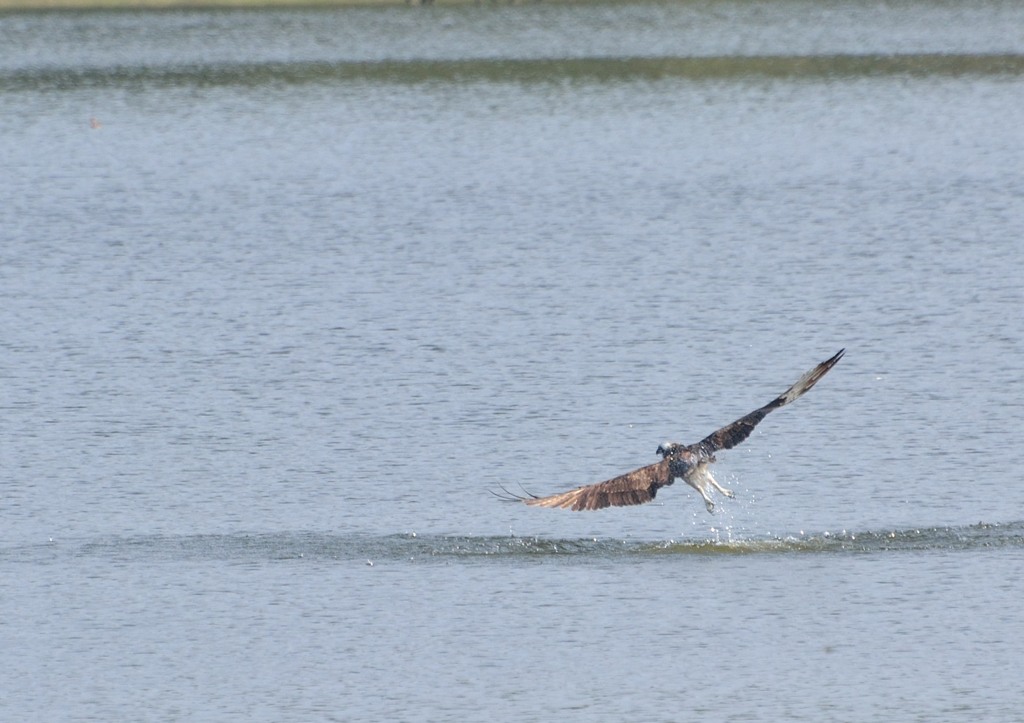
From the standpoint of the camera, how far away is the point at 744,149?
3984 cm

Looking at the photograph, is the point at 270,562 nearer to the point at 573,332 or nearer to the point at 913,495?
the point at 913,495

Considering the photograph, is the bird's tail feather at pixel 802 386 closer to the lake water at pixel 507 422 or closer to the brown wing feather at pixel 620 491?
the brown wing feather at pixel 620 491

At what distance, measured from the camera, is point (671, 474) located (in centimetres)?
1389

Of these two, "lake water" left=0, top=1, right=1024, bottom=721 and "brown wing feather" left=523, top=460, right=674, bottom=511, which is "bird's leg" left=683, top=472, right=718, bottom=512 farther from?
"lake water" left=0, top=1, right=1024, bottom=721

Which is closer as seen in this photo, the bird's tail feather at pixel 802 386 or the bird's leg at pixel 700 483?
the bird's tail feather at pixel 802 386

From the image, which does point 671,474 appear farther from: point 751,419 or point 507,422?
point 507,422

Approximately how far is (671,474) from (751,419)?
0.73 m

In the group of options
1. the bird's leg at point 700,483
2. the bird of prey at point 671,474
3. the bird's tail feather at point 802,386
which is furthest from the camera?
the bird's leg at point 700,483

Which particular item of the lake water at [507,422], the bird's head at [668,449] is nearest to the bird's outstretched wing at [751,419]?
the bird's head at [668,449]

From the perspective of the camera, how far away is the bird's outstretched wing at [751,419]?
1302 cm

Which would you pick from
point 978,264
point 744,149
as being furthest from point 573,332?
point 744,149

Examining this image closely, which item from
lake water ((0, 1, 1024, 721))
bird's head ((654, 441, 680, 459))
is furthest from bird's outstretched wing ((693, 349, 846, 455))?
lake water ((0, 1, 1024, 721))

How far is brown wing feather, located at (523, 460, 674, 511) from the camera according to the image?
1328 centimetres

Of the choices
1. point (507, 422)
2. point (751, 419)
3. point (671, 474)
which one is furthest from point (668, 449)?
point (507, 422)
